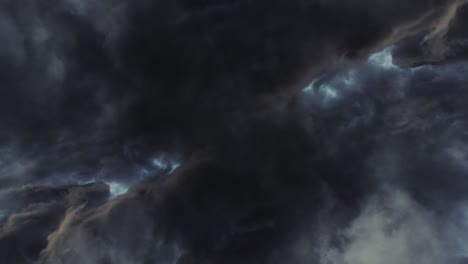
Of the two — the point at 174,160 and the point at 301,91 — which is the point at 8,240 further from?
the point at 301,91

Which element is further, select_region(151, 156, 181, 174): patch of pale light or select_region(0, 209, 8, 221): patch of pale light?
select_region(151, 156, 181, 174): patch of pale light

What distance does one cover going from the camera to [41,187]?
3600 inches

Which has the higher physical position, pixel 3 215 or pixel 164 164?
pixel 164 164

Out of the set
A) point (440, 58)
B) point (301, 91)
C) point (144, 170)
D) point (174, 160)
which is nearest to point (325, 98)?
point (301, 91)

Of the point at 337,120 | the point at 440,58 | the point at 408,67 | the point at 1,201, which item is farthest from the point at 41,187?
the point at 440,58

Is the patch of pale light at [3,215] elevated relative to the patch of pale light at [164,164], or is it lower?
lower

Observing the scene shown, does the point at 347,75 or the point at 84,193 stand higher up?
the point at 347,75

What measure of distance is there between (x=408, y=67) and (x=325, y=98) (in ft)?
72.9

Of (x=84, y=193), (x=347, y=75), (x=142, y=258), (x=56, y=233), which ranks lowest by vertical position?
(x=142, y=258)

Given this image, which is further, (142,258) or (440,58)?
(440,58)

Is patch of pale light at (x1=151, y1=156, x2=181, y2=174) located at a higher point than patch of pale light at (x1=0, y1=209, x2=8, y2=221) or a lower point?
higher

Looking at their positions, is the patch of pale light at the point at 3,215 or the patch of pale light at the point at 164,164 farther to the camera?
the patch of pale light at the point at 164,164

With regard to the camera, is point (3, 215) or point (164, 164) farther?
point (164, 164)

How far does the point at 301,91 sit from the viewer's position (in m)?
101
